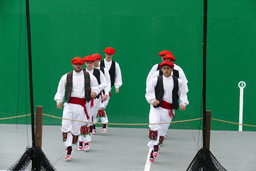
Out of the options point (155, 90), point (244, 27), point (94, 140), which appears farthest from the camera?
point (244, 27)

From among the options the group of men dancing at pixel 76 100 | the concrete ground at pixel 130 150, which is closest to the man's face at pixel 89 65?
the group of men dancing at pixel 76 100

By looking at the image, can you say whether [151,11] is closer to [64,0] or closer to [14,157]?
[64,0]

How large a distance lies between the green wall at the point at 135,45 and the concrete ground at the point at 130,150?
76 centimetres

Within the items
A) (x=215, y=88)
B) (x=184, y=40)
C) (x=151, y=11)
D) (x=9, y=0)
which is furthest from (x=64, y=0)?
(x=215, y=88)

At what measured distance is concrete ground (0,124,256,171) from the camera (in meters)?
9.55

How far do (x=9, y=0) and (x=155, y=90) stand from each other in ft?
18.9

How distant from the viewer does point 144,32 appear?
45.1ft

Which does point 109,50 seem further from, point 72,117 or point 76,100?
point 72,117

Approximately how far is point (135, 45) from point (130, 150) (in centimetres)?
368

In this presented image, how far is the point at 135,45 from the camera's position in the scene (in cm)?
1381

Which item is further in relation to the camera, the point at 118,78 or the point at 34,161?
the point at 118,78

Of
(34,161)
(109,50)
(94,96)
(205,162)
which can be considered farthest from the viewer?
(109,50)

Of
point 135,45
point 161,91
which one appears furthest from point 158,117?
point 135,45

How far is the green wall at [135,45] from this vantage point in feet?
44.7
